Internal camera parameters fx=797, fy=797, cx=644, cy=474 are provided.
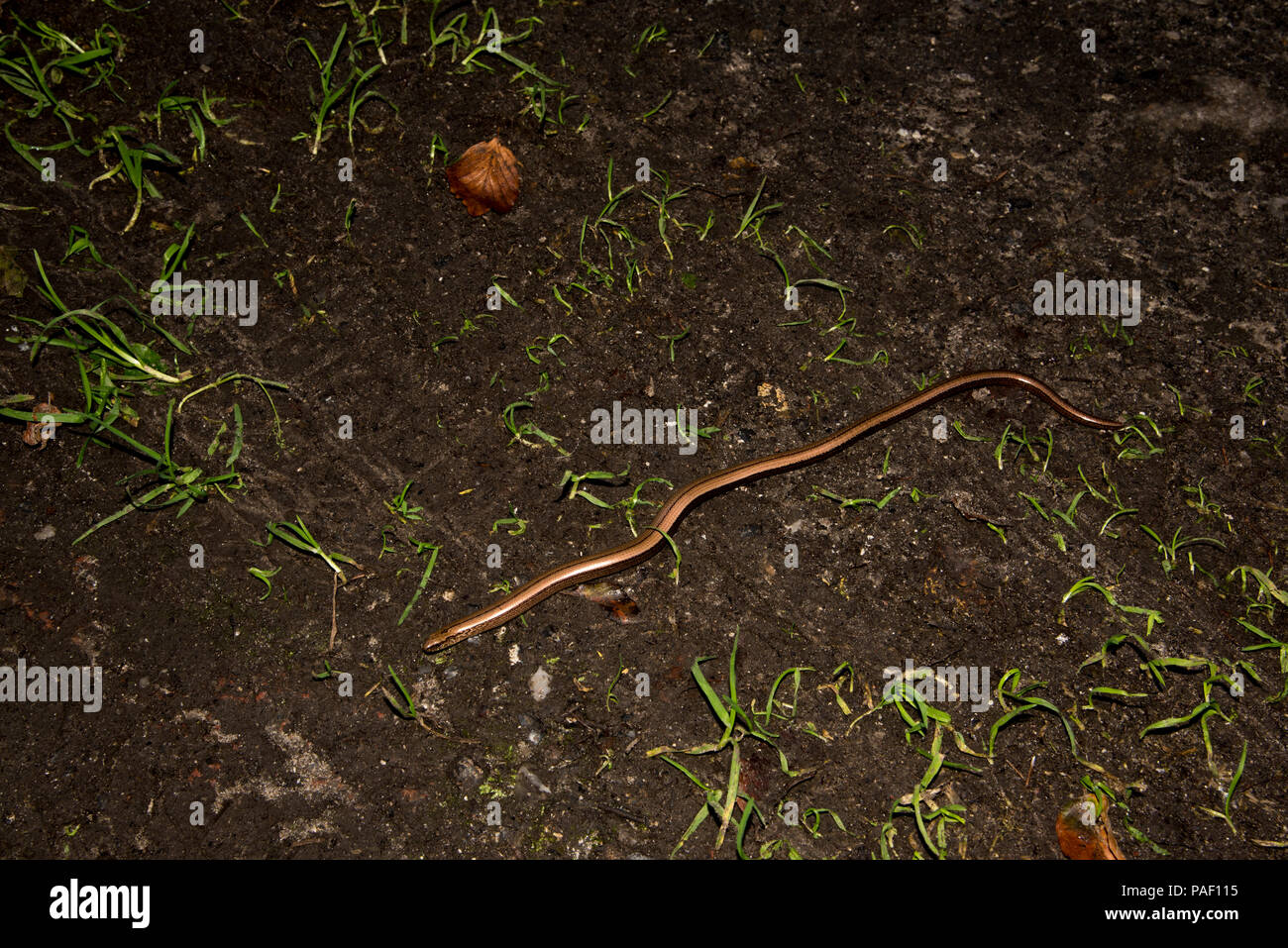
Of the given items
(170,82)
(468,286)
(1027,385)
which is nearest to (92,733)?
(468,286)

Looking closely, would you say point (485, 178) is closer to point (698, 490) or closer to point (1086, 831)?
point (698, 490)

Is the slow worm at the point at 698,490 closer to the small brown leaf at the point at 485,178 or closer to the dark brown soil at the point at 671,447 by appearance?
the dark brown soil at the point at 671,447

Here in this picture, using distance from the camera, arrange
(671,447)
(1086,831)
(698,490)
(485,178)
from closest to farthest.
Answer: (1086,831) → (698,490) → (671,447) → (485,178)

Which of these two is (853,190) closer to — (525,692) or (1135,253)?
(1135,253)

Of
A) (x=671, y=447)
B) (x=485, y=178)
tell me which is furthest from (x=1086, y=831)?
(x=485, y=178)

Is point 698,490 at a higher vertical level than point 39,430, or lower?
lower

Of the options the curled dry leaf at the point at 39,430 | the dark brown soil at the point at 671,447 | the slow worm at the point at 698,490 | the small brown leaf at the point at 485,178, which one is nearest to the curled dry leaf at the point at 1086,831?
the dark brown soil at the point at 671,447
